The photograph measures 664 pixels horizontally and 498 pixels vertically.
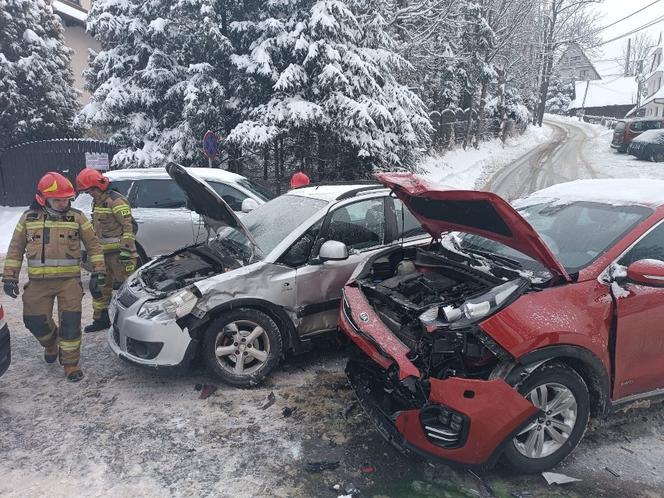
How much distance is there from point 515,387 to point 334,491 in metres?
1.23

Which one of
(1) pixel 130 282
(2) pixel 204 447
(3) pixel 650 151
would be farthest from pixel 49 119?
(3) pixel 650 151

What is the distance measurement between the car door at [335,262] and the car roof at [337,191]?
0.10 m

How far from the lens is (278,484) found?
117 inches

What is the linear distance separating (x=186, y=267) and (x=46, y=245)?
1199 mm

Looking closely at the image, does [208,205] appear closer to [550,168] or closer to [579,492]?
[579,492]

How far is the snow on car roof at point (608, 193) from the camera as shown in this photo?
3.59 metres

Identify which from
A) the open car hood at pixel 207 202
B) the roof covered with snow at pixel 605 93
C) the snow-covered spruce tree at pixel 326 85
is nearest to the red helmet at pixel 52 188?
the open car hood at pixel 207 202

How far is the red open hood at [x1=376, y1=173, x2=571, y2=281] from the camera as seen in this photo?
2855 millimetres

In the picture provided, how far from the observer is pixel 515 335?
2732mm

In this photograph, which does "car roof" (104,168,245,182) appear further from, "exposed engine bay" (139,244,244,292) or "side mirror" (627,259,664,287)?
"side mirror" (627,259,664,287)

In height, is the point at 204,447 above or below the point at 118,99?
below

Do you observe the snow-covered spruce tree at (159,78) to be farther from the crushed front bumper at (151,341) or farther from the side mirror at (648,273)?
the side mirror at (648,273)

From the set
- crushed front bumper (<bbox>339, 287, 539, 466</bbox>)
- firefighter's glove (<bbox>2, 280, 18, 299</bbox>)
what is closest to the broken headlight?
crushed front bumper (<bbox>339, 287, 539, 466</bbox>)

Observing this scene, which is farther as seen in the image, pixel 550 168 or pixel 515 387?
pixel 550 168
